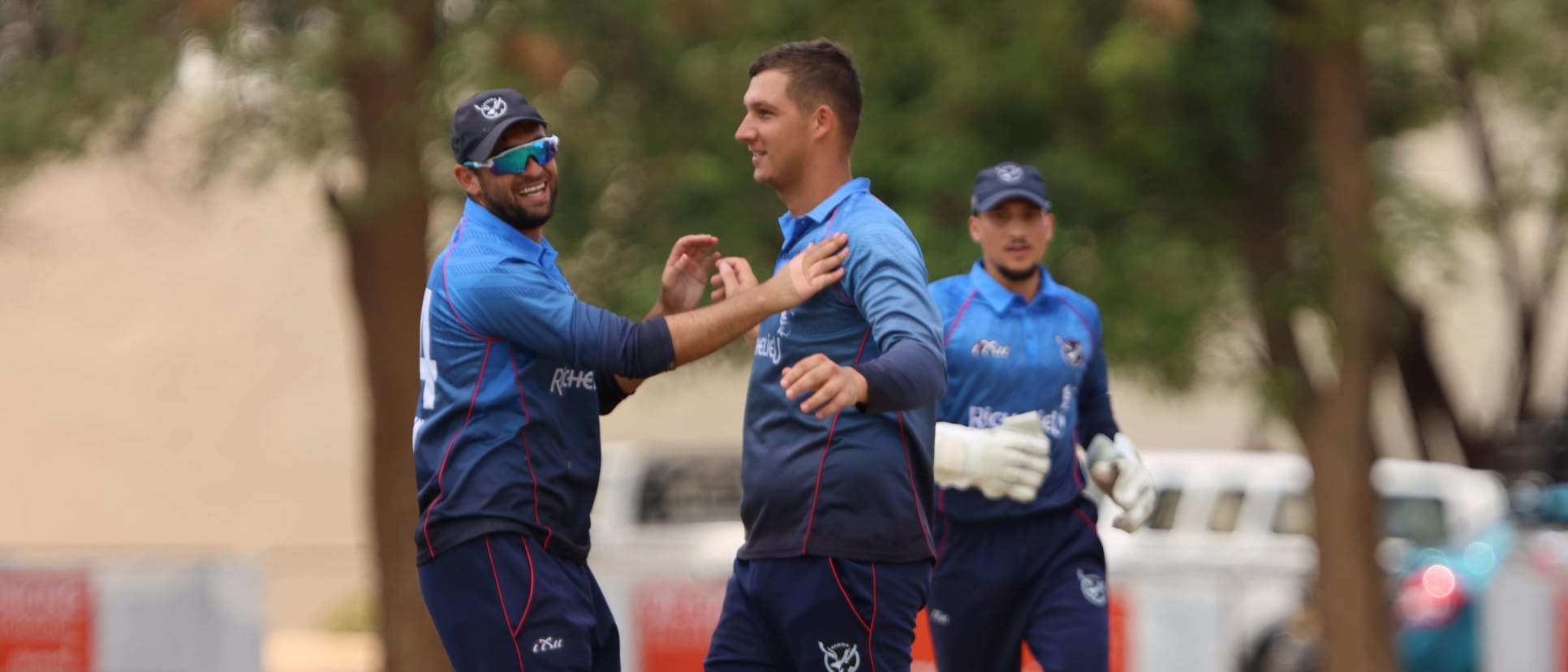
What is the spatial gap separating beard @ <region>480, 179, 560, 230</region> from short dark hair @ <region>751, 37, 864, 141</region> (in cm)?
65

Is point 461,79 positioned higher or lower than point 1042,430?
higher

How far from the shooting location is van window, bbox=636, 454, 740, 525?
20.7m

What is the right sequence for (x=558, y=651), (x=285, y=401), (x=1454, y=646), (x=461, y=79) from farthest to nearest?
(x=285, y=401) → (x=1454, y=646) → (x=461, y=79) → (x=558, y=651)

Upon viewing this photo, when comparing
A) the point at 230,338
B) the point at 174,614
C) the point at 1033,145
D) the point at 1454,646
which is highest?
the point at 230,338

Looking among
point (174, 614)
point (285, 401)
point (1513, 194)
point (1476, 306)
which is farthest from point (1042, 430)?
point (285, 401)

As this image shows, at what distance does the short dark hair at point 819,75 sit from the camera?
5.07 m

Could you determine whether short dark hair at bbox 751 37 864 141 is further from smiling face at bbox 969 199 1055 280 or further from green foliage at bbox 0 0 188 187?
green foliage at bbox 0 0 188 187

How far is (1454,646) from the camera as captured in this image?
48.5 feet

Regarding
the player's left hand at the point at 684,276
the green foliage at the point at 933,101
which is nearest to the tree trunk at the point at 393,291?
the green foliage at the point at 933,101

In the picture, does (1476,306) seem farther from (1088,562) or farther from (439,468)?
(439,468)

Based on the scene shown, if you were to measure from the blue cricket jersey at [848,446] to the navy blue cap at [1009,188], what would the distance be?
1874 mm

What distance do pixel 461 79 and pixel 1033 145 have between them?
3552mm

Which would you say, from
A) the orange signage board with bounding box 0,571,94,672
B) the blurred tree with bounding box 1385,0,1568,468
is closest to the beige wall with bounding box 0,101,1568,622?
the blurred tree with bounding box 1385,0,1568,468

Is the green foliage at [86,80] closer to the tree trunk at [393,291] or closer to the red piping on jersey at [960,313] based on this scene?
the tree trunk at [393,291]
